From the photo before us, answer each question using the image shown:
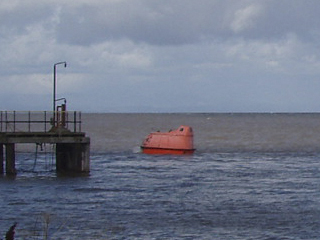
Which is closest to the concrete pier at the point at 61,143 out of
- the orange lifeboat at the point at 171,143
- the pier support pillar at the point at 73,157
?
the pier support pillar at the point at 73,157

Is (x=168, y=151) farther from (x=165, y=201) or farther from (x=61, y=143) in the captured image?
(x=165, y=201)

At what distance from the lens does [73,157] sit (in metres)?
44.8

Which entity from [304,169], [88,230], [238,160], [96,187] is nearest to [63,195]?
[96,187]

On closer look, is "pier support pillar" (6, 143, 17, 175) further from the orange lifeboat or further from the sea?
the orange lifeboat

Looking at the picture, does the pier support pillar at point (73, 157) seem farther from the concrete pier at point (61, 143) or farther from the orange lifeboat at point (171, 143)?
the orange lifeboat at point (171, 143)

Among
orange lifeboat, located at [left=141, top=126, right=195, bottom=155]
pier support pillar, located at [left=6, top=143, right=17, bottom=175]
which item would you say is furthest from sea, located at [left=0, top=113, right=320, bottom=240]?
orange lifeboat, located at [left=141, top=126, right=195, bottom=155]

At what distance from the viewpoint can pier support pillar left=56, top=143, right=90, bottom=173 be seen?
44250 millimetres

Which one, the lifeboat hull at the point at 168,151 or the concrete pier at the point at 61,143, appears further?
the lifeboat hull at the point at 168,151

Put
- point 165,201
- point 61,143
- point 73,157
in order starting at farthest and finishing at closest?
point 73,157, point 61,143, point 165,201

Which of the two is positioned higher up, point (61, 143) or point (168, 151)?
point (61, 143)

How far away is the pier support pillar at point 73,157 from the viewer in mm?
44250

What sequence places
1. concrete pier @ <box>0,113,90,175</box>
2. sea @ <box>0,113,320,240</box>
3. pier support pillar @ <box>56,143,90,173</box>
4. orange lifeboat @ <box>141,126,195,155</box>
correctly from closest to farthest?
sea @ <box>0,113,320,240</box>
concrete pier @ <box>0,113,90,175</box>
pier support pillar @ <box>56,143,90,173</box>
orange lifeboat @ <box>141,126,195,155</box>

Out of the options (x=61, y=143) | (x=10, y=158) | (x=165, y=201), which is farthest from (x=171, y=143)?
(x=165, y=201)

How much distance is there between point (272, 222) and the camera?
2911 centimetres
